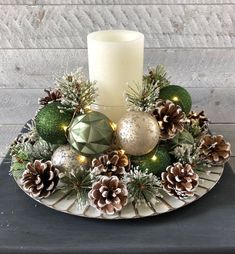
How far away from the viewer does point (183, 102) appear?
76cm

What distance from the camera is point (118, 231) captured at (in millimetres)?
564

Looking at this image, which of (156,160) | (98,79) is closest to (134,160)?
(156,160)

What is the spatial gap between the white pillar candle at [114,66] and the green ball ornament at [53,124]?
0.09 metres

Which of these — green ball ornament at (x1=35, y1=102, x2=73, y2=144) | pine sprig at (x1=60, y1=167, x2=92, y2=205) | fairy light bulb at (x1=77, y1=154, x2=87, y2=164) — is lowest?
pine sprig at (x1=60, y1=167, x2=92, y2=205)

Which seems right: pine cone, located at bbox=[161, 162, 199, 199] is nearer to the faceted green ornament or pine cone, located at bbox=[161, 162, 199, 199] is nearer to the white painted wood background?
the faceted green ornament

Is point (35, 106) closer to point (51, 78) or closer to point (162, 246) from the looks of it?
point (51, 78)

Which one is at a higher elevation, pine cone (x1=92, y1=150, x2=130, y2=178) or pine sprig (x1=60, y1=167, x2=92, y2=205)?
pine cone (x1=92, y1=150, x2=130, y2=178)

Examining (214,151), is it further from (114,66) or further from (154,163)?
(114,66)

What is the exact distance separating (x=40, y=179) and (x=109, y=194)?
4.8 inches

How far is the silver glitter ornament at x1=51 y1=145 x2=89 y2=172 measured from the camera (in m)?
0.65

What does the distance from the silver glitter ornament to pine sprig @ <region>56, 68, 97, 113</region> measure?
0.24ft

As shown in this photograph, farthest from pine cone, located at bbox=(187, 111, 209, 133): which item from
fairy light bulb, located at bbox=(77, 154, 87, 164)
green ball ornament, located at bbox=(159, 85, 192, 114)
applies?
fairy light bulb, located at bbox=(77, 154, 87, 164)

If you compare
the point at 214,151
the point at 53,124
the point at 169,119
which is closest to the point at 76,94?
the point at 53,124

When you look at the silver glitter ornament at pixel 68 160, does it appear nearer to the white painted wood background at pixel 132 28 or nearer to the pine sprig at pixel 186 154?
the pine sprig at pixel 186 154
